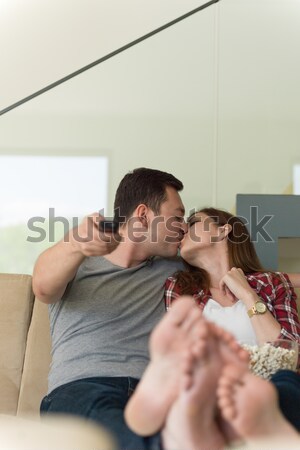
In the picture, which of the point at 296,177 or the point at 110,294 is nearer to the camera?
the point at 110,294

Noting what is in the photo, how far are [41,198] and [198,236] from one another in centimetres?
106

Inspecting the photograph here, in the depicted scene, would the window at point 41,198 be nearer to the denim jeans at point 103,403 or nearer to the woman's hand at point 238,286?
the woman's hand at point 238,286

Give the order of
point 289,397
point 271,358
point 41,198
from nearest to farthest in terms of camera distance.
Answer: point 289,397, point 271,358, point 41,198

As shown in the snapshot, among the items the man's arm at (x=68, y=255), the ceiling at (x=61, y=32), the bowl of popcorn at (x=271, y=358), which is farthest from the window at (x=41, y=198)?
the bowl of popcorn at (x=271, y=358)

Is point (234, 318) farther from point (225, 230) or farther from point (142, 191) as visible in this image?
point (142, 191)

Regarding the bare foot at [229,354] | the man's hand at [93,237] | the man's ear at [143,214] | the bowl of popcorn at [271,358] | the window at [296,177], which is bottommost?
the bowl of popcorn at [271,358]

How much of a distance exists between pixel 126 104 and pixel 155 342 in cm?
213

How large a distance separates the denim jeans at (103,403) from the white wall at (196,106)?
129cm

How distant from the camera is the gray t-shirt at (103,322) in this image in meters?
1.64

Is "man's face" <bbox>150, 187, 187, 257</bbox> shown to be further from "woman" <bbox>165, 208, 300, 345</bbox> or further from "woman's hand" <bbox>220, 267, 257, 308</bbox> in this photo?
"woman's hand" <bbox>220, 267, 257, 308</bbox>

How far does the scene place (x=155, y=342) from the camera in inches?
34.8

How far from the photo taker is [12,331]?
6.26 ft

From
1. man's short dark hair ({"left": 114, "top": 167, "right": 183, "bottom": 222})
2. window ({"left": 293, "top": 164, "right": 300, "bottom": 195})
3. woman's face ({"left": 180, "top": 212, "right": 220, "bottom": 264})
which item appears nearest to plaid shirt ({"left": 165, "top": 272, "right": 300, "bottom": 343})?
woman's face ({"left": 180, "top": 212, "right": 220, "bottom": 264})

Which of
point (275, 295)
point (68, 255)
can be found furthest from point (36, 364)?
point (275, 295)
